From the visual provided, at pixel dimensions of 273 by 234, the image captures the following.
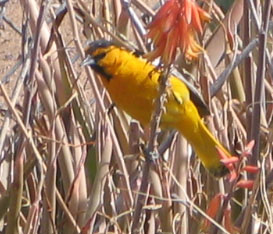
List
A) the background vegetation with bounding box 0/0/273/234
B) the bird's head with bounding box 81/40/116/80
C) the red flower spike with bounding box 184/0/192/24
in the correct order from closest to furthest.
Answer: the red flower spike with bounding box 184/0/192/24
the background vegetation with bounding box 0/0/273/234
the bird's head with bounding box 81/40/116/80

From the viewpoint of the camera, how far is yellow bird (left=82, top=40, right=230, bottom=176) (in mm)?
2164

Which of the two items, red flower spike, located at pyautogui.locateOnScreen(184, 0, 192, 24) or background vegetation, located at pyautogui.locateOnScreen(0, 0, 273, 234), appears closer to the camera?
red flower spike, located at pyautogui.locateOnScreen(184, 0, 192, 24)

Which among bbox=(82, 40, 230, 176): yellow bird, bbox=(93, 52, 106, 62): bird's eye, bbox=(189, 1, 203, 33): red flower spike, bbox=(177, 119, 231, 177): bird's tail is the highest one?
bbox=(189, 1, 203, 33): red flower spike

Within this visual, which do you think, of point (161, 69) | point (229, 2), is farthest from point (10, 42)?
point (161, 69)

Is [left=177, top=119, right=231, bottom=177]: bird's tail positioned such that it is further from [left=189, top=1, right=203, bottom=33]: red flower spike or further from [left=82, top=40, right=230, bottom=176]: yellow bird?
[left=189, top=1, right=203, bottom=33]: red flower spike

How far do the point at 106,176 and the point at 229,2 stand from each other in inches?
24.7

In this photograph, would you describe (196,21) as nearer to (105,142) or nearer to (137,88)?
(105,142)

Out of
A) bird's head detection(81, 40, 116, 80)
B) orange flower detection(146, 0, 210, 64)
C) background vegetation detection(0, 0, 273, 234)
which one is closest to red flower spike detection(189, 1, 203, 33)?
orange flower detection(146, 0, 210, 64)

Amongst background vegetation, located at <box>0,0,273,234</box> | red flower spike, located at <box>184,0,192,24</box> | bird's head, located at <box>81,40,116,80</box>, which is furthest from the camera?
bird's head, located at <box>81,40,116,80</box>

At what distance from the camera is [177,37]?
4.30 ft

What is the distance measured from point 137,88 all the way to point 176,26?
91 centimetres

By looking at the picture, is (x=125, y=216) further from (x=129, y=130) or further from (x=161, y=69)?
(x=161, y=69)

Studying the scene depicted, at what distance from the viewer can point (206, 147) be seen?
2.10 m

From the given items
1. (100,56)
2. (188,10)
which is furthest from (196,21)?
(100,56)
